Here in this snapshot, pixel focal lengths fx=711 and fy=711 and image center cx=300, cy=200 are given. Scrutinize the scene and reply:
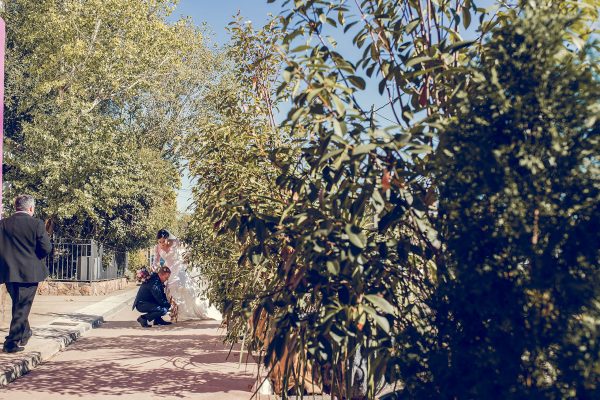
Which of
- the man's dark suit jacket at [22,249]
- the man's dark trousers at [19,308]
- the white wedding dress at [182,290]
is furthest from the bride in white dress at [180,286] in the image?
the man's dark trousers at [19,308]

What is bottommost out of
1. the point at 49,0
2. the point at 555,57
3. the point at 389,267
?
the point at 389,267

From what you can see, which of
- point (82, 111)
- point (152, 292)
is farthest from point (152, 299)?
point (82, 111)

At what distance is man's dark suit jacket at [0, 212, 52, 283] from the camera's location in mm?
9359

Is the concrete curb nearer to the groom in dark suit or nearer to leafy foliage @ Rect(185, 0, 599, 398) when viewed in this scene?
the groom in dark suit

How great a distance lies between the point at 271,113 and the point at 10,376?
4.18 meters

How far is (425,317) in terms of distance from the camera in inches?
124

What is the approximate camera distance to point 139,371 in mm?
8789

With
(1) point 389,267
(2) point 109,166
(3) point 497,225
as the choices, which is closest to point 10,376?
(1) point 389,267

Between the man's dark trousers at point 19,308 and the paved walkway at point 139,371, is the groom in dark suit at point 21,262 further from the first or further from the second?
the paved walkway at point 139,371

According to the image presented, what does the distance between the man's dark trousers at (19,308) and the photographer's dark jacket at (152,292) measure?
5262mm

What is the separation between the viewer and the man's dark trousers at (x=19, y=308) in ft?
30.9

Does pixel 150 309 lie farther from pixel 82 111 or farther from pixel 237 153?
pixel 82 111

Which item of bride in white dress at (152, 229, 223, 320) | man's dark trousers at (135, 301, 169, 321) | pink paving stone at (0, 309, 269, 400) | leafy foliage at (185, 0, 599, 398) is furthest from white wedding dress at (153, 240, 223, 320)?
leafy foliage at (185, 0, 599, 398)

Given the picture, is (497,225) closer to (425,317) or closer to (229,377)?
(425,317)
